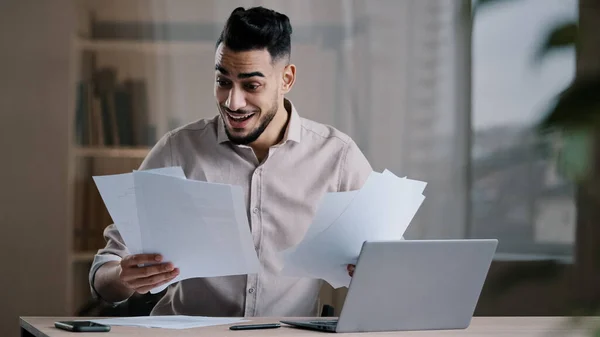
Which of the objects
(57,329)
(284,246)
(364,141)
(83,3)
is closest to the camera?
(57,329)

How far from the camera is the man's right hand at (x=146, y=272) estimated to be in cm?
151

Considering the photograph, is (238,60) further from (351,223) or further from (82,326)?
(82,326)

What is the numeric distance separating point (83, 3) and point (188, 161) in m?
1.04

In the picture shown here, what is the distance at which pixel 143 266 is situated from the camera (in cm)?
154

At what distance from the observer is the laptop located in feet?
4.64

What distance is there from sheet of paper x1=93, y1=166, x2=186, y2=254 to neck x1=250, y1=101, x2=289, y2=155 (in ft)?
2.39

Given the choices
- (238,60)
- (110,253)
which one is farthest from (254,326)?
(238,60)

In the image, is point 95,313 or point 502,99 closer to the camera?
point 95,313

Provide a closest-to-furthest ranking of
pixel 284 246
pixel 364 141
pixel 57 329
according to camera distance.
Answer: pixel 57 329, pixel 284 246, pixel 364 141

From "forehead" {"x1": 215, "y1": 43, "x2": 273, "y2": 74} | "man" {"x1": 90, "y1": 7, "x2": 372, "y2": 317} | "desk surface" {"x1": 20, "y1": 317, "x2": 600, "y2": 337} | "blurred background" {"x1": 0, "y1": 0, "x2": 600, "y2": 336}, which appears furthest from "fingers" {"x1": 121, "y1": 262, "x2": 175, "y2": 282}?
"blurred background" {"x1": 0, "y1": 0, "x2": 600, "y2": 336}

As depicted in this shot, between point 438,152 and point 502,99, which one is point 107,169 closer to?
point 438,152

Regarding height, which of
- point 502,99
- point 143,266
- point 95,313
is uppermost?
point 502,99

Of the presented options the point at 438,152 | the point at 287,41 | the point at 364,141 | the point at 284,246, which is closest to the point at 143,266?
the point at 284,246

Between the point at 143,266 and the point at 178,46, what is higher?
the point at 178,46
